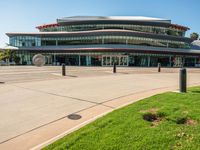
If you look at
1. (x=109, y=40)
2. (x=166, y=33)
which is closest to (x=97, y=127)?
(x=109, y=40)

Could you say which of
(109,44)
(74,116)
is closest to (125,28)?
(109,44)

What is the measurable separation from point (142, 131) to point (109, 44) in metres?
46.8

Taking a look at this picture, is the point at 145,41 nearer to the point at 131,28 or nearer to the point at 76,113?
the point at 131,28

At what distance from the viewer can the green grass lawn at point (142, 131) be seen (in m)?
4.46

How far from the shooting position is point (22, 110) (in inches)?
311

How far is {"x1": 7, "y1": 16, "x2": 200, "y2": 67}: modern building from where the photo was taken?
162 ft

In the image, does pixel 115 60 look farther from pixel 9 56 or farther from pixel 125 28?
pixel 9 56

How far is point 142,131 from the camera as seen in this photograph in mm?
5094

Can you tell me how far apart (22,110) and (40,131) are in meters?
2.50

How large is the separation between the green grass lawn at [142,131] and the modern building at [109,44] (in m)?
41.1

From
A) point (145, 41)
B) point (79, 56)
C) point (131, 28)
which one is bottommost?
point (79, 56)

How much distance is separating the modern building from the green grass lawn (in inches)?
1616

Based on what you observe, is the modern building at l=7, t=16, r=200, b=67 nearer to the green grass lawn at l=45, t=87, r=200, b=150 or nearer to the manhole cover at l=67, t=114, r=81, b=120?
the manhole cover at l=67, t=114, r=81, b=120

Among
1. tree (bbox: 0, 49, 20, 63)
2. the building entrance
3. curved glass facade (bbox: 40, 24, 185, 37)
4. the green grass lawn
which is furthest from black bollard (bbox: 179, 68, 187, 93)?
tree (bbox: 0, 49, 20, 63)
